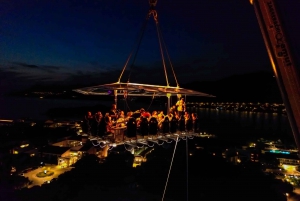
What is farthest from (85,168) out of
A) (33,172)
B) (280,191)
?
(280,191)

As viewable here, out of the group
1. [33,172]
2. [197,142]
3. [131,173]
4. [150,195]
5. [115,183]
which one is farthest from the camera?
[197,142]

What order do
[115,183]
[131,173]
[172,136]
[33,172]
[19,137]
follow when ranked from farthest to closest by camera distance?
[19,137], [33,172], [131,173], [115,183], [172,136]

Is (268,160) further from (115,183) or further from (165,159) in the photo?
(115,183)

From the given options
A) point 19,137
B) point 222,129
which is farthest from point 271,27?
point 222,129

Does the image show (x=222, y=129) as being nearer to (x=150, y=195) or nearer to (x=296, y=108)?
(x=150, y=195)

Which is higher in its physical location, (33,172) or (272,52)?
(272,52)

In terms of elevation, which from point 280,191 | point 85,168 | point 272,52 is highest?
point 272,52

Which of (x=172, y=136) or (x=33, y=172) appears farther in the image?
(x=33, y=172)
